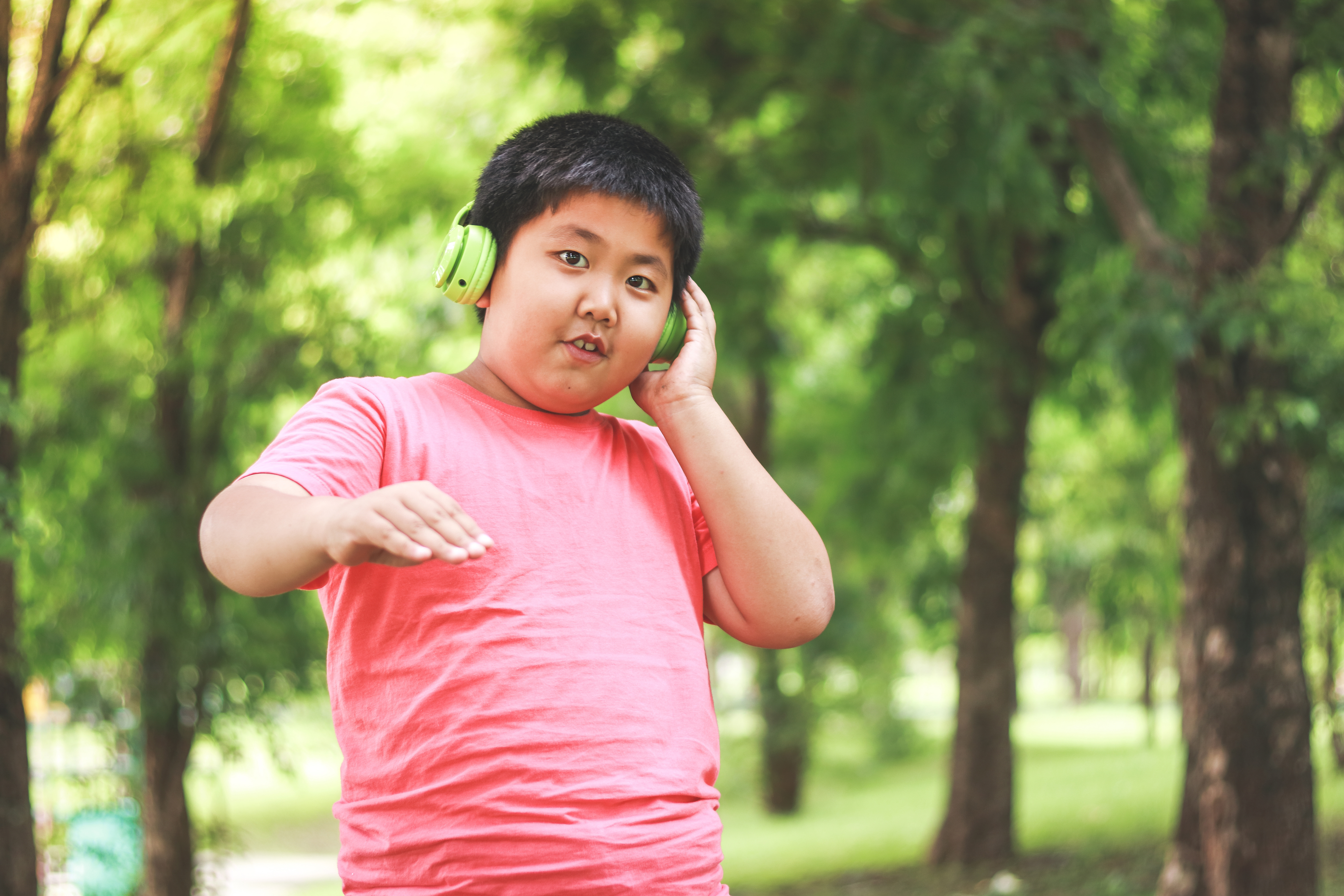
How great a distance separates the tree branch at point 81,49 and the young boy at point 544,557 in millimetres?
2959

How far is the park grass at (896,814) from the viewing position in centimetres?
812

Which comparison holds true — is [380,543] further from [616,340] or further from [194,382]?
[194,382]

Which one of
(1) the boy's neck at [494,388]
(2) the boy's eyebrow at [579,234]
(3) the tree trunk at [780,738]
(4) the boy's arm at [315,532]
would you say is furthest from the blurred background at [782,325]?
(3) the tree trunk at [780,738]

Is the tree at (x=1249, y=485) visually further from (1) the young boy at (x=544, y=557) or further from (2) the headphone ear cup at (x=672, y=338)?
(1) the young boy at (x=544, y=557)

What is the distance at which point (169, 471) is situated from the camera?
630 centimetres

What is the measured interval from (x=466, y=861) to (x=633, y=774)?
0.20 metres

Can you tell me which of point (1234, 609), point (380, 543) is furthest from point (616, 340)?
point (1234, 609)

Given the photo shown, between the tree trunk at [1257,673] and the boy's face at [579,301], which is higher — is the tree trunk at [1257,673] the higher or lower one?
the lower one

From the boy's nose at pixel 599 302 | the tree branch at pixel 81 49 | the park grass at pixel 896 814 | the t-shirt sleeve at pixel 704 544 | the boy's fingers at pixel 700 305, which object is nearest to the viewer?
Result: the boy's nose at pixel 599 302

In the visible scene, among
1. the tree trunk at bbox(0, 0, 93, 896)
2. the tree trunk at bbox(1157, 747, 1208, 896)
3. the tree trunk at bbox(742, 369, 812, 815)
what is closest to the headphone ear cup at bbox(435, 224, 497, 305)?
the tree trunk at bbox(0, 0, 93, 896)

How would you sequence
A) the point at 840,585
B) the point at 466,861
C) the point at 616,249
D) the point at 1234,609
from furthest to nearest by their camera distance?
the point at 840,585 < the point at 1234,609 < the point at 616,249 < the point at 466,861

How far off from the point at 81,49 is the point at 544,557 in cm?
344

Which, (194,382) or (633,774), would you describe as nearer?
(633,774)

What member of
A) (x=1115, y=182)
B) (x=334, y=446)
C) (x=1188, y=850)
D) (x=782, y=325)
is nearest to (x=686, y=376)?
(x=334, y=446)
